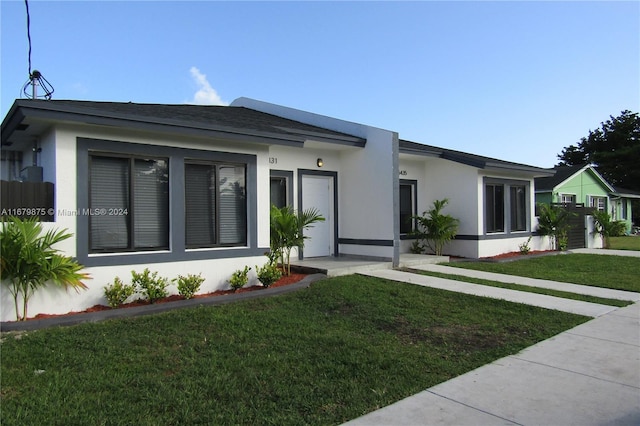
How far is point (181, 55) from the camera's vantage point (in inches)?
514

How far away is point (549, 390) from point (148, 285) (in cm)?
562

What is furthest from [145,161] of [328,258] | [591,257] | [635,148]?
[635,148]

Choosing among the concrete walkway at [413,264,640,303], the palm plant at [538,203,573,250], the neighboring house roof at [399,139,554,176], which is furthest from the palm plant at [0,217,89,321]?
the palm plant at [538,203,573,250]

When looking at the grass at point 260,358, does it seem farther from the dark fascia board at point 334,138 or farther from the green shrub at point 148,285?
the dark fascia board at point 334,138

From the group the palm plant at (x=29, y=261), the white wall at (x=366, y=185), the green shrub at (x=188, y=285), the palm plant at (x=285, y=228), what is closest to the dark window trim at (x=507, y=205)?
the white wall at (x=366, y=185)

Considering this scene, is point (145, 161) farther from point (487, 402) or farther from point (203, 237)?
point (487, 402)

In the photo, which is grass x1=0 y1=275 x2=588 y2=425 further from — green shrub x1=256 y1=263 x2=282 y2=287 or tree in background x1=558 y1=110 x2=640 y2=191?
tree in background x1=558 y1=110 x2=640 y2=191

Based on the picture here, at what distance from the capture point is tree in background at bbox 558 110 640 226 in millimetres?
39781

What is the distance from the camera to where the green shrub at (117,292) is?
21.0ft

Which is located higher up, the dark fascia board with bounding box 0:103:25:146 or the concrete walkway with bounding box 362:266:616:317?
the dark fascia board with bounding box 0:103:25:146

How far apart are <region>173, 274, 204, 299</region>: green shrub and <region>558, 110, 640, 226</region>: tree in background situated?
41.1 m

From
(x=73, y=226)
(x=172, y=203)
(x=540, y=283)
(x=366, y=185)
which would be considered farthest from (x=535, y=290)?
(x=73, y=226)

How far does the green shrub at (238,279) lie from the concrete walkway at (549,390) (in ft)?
15.1

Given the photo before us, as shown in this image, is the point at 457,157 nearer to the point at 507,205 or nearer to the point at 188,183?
the point at 507,205
